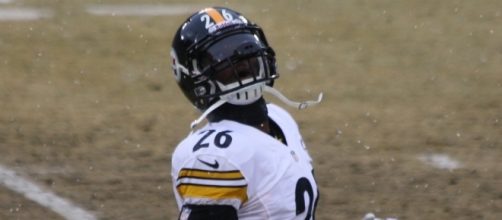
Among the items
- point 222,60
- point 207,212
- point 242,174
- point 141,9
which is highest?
point 222,60

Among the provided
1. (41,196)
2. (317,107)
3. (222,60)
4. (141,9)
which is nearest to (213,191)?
(222,60)

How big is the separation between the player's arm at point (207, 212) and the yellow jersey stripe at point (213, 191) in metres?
0.03

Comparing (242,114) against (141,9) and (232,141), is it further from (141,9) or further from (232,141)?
(141,9)

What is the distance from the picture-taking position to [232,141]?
13.0 ft

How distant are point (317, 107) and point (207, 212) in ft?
17.3

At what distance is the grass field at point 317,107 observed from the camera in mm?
7719

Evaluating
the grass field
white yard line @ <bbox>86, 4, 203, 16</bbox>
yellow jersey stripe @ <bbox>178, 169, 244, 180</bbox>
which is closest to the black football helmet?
yellow jersey stripe @ <bbox>178, 169, 244, 180</bbox>

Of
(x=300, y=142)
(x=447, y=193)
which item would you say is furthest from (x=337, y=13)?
(x=300, y=142)

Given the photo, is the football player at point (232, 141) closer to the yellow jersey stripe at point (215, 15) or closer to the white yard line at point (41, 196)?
the yellow jersey stripe at point (215, 15)

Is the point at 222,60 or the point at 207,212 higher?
the point at 222,60

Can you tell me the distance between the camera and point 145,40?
1020 cm

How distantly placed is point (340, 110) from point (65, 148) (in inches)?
81.9

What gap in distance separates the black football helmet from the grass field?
3361mm

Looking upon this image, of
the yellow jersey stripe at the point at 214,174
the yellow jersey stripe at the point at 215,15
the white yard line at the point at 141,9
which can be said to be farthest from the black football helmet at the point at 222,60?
the white yard line at the point at 141,9
